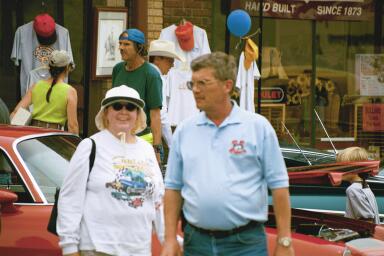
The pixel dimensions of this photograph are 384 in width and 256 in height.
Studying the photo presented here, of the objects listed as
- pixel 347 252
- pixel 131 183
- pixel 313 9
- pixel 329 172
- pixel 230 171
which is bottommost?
pixel 347 252

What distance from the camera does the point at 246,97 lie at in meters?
13.1

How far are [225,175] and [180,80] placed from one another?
819 centimetres

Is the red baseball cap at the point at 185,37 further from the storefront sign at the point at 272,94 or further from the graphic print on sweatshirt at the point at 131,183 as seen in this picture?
the graphic print on sweatshirt at the point at 131,183

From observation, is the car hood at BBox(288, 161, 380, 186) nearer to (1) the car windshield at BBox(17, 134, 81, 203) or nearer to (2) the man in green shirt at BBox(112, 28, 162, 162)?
(2) the man in green shirt at BBox(112, 28, 162, 162)

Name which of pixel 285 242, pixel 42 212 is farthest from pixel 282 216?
pixel 42 212

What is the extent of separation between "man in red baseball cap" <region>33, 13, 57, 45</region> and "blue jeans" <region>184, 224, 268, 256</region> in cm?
766

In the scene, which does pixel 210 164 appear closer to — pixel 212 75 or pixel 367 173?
pixel 212 75

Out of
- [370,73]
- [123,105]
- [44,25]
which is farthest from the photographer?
[370,73]

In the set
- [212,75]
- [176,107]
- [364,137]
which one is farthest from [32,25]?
[212,75]

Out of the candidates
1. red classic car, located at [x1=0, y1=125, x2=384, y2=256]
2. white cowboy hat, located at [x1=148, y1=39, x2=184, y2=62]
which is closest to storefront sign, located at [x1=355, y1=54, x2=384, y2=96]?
white cowboy hat, located at [x1=148, y1=39, x2=184, y2=62]

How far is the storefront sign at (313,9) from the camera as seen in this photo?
14.7 meters

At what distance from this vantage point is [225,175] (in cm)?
529

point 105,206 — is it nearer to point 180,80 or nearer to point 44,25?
point 44,25

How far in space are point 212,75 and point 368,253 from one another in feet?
7.77
